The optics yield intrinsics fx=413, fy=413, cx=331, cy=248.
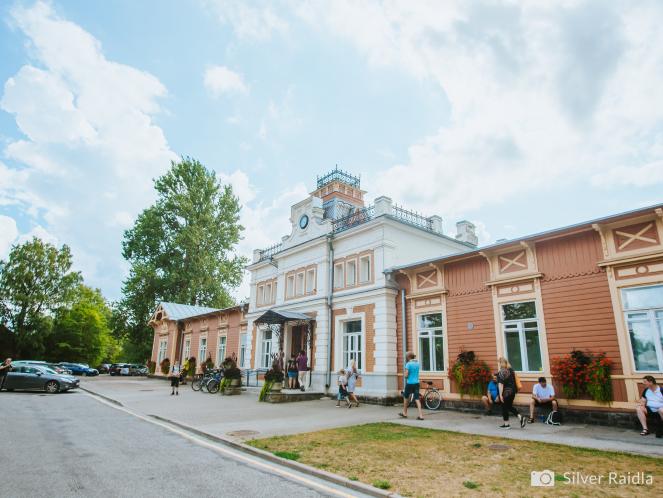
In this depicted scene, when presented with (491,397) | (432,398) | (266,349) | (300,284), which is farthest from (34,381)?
(491,397)

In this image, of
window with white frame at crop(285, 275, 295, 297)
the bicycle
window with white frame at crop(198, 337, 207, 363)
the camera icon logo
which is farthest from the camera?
window with white frame at crop(198, 337, 207, 363)

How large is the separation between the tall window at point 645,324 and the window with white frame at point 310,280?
13487 millimetres

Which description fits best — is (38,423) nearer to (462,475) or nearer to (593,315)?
(462,475)

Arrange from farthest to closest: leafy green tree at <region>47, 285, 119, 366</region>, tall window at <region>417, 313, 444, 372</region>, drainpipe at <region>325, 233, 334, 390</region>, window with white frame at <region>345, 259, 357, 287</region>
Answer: leafy green tree at <region>47, 285, 119, 366</region>
window with white frame at <region>345, 259, 357, 287</region>
drainpipe at <region>325, 233, 334, 390</region>
tall window at <region>417, 313, 444, 372</region>

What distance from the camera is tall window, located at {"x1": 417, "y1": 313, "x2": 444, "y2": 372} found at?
1509 cm

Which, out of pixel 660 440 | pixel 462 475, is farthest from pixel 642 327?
pixel 462 475

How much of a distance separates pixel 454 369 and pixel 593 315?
461 centimetres

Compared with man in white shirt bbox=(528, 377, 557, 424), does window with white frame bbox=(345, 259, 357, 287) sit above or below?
above

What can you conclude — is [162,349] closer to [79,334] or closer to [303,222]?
[79,334]

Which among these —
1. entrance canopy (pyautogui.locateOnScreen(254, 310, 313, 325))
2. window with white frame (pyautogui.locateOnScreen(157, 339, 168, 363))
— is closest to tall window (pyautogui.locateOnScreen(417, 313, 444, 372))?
entrance canopy (pyautogui.locateOnScreen(254, 310, 313, 325))

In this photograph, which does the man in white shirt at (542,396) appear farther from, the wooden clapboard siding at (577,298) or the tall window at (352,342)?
the tall window at (352,342)

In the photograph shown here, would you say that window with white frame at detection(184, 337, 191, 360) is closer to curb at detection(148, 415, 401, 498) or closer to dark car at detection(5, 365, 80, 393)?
dark car at detection(5, 365, 80, 393)

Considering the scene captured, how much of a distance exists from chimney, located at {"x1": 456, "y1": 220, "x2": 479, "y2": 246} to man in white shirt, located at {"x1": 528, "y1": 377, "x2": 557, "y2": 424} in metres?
11.5

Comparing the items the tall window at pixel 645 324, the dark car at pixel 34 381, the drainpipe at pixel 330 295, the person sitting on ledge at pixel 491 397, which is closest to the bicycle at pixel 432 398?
the person sitting on ledge at pixel 491 397
